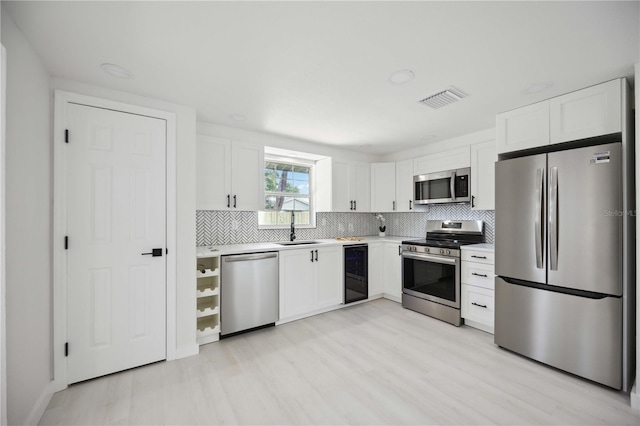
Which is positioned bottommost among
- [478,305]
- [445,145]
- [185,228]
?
[478,305]

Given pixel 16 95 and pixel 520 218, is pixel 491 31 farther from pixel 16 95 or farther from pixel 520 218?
pixel 16 95

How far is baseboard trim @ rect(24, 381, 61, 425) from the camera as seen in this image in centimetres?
170

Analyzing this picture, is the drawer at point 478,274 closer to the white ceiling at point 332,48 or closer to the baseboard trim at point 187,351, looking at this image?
the white ceiling at point 332,48

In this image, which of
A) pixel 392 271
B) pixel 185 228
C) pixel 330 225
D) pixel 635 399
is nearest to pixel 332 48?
pixel 185 228

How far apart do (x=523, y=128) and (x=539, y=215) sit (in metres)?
0.85

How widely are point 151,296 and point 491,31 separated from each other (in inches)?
126

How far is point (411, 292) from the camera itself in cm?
383

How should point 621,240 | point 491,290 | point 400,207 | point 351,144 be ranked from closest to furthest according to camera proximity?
1. point 621,240
2. point 491,290
3. point 351,144
4. point 400,207

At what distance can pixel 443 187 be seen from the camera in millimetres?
3850

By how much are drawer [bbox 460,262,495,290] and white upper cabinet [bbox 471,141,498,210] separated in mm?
763

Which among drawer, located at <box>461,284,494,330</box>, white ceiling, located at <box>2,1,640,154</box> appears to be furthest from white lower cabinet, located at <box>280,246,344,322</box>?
white ceiling, located at <box>2,1,640,154</box>

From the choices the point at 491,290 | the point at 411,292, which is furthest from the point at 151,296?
the point at 491,290

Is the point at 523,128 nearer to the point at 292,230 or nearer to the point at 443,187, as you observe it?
the point at 443,187

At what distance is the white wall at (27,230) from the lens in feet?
5.01
